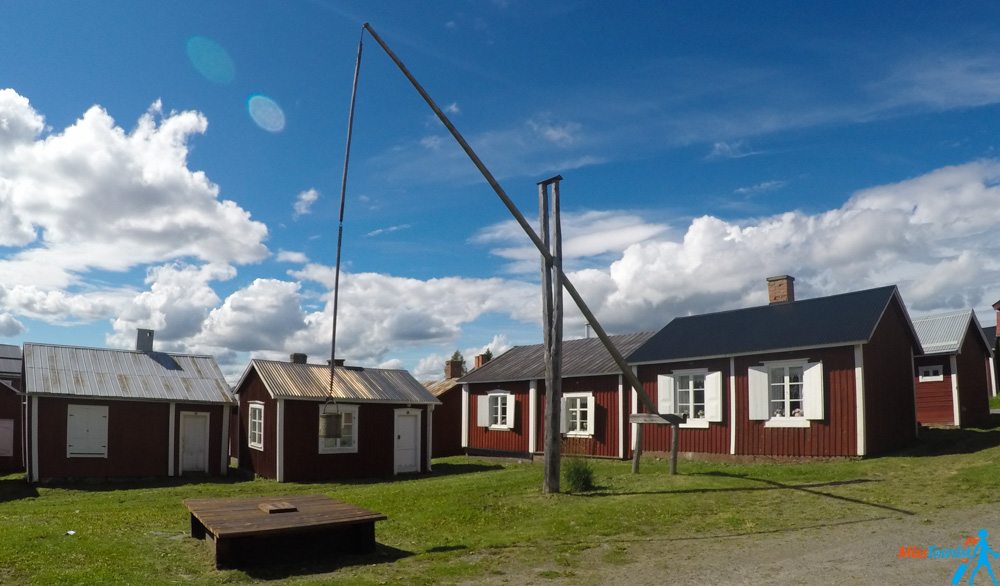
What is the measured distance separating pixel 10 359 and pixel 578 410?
75.7 feet

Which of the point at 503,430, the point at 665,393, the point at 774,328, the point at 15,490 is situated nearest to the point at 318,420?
the point at 503,430

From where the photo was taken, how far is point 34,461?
21.5m

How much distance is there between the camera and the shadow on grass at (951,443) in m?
18.3

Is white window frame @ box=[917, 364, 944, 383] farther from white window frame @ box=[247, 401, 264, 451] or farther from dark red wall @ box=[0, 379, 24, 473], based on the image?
dark red wall @ box=[0, 379, 24, 473]

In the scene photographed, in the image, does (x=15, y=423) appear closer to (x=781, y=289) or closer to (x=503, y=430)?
(x=503, y=430)

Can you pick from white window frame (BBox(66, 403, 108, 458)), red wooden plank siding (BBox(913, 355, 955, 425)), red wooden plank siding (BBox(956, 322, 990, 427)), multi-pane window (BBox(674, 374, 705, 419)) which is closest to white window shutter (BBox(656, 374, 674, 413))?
multi-pane window (BBox(674, 374, 705, 419))

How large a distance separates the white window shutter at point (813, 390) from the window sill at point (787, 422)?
0.25 metres

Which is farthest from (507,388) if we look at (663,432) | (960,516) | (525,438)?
(960,516)

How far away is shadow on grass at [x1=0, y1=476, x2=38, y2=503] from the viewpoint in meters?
18.9

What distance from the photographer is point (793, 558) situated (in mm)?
9203

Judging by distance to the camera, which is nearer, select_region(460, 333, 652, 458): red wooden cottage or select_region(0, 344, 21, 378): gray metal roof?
select_region(460, 333, 652, 458): red wooden cottage

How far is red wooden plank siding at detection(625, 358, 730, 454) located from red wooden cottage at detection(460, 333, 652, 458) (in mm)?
864

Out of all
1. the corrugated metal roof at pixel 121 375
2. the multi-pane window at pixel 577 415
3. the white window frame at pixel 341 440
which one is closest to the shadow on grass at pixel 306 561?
the white window frame at pixel 341 440

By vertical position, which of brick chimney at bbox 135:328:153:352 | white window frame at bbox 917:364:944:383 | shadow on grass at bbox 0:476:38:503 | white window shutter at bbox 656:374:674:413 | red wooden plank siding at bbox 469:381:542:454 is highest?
brick chimney at bbox 135:328:153:352
